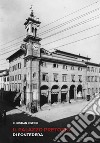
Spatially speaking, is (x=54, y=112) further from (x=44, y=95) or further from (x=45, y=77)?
(x=45, y=77)

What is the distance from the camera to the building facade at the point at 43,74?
30.4m

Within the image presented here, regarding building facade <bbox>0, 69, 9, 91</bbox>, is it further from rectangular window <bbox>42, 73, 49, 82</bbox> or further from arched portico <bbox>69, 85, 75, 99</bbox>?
arched portico <bbox>69, 85, 75, 99</bbox>

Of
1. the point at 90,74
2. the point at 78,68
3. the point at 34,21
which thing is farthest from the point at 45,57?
the point at 90,74

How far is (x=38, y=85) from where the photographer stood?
30.8 m

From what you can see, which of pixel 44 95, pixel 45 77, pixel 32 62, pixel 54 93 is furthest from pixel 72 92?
pixel 32 62

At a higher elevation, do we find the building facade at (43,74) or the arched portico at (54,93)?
the building facade at (43,74)

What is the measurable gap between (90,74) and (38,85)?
21301mm

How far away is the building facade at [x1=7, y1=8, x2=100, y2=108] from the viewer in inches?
1197

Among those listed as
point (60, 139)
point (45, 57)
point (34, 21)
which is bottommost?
point (60, 139)

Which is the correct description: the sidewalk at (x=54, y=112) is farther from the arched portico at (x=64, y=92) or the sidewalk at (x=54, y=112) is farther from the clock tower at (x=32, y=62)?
the clock tower at (x=32, y=62)

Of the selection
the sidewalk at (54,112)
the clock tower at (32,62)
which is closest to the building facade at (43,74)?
the clock tower at (32,62)

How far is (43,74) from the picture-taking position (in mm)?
32406

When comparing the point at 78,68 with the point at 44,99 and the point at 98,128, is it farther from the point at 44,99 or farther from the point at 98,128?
the point at 98,128

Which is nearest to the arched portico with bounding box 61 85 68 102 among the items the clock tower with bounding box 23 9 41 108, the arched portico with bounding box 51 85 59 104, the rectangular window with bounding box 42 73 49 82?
the arched portico with bounding box 51 85 59 104
